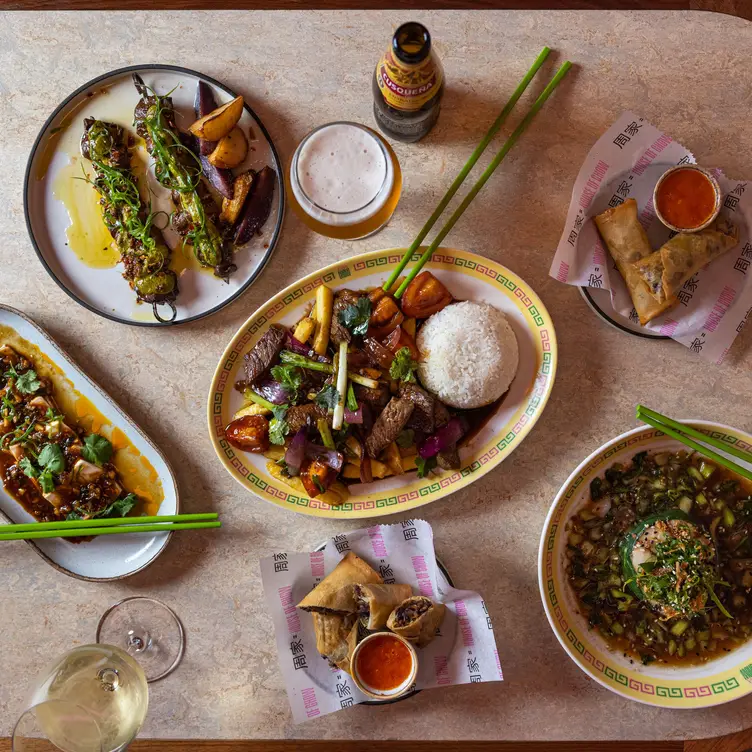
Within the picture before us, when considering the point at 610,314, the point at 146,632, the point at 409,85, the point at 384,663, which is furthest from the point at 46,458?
the point at 610,314

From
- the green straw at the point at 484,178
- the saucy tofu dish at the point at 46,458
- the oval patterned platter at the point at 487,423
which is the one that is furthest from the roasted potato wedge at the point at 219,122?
the saucy tofu dish at the point at 46,458

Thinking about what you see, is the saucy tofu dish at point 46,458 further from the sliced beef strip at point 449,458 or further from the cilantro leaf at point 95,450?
the sliced beef strip at point 449,458

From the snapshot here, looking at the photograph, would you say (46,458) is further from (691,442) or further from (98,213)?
(691,442)

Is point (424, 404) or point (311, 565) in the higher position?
point (424, 404)

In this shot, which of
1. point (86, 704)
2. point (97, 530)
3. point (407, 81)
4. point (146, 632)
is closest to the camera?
point (407, 81)

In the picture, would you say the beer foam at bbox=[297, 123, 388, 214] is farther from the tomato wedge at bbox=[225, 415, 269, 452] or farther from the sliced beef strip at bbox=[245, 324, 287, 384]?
the tomato wedge at bbox=[225, 415, 269, 452]

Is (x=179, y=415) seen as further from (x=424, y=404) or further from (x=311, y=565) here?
(x=424, y=404)

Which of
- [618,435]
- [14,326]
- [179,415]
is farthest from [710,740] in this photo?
[14,326]
